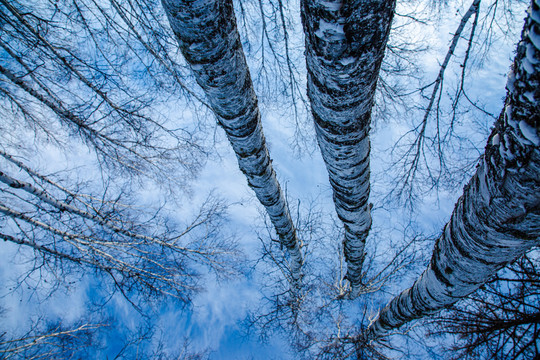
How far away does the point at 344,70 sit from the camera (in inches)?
34.1

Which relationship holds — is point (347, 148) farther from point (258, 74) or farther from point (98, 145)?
point (98, 145)

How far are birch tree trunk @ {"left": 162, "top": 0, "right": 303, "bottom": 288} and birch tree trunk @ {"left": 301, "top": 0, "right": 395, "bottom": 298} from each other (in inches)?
20.7

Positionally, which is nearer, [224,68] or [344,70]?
[344,70]

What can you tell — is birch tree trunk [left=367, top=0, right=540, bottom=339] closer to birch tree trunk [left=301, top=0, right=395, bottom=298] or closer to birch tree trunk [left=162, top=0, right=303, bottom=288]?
birch tree trunk [left=301, top=0, right=395, bottom=298]

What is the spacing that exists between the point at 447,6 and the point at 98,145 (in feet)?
16.8

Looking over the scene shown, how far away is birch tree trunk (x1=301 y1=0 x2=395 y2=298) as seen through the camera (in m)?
0.74

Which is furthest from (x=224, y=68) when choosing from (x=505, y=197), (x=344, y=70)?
(x=505, y=197)

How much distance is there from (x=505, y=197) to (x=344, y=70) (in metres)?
0.70

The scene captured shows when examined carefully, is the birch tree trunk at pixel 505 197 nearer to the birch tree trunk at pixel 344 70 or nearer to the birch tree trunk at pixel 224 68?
the birch tree trunk at pixel 344 70

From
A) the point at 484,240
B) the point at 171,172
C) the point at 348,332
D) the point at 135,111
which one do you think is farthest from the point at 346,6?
the point at 348,332

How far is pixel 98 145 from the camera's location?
147 inches

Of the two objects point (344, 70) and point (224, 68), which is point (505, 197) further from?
point (224, 68)

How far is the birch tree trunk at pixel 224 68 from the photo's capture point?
3.52 feet

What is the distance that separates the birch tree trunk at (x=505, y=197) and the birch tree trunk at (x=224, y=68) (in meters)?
1.16
